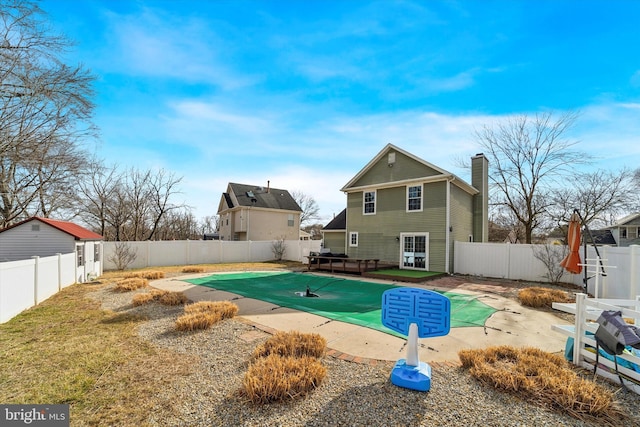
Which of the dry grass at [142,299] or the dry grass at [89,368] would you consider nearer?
the dry grass at [89,368]

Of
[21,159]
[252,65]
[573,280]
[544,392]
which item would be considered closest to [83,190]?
[21,159]

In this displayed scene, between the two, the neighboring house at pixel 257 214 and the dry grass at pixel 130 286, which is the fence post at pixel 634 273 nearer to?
the dry grass at pixel 130 286

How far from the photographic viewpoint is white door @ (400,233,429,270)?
46.1ft

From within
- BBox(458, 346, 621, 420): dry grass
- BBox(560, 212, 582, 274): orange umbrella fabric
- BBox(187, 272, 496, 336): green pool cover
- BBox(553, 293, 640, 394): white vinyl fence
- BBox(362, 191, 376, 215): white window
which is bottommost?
BBox(187, 272, 496, 336): green pool cover

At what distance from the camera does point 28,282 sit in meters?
6.83

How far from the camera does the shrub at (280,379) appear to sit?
2.80 meters

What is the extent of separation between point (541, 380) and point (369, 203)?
13665mm

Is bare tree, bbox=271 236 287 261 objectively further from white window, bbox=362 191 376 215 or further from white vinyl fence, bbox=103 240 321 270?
white window, bbox=362 191 376 215

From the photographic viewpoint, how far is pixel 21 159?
8766 mm

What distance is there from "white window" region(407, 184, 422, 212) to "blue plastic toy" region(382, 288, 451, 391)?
39.1 ft

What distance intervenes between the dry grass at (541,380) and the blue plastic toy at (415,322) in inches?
29.4

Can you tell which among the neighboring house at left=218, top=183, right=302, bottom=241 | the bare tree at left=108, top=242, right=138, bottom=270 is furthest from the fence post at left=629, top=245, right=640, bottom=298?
the neighboring house at left=218, top=183, right=302, bottom=241

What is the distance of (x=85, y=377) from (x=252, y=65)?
9.11m

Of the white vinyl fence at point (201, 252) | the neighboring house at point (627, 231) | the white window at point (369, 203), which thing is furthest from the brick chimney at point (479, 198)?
the neighboring house at point (627, 231)
